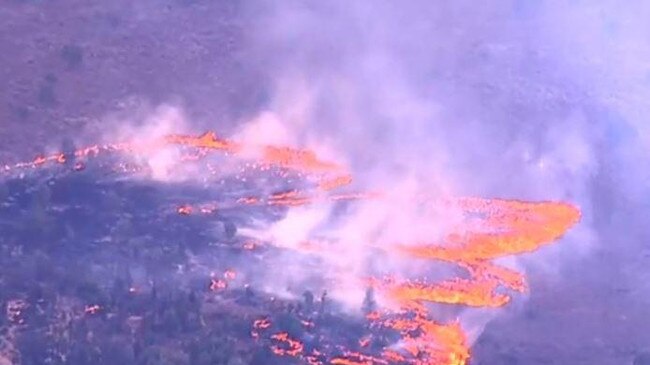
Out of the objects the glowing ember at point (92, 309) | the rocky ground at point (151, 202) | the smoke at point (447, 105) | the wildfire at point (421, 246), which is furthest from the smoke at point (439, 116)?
the glowing ember at point (92, 309)

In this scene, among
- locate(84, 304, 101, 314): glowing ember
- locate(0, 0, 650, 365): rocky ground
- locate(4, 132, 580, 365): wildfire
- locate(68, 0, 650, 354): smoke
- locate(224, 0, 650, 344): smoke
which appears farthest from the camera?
locate(224, 0, 650, 344): smoke

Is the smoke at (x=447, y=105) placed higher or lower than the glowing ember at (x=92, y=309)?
higher

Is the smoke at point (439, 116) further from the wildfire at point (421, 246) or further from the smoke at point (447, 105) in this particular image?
the wildfire at point (421, 246)

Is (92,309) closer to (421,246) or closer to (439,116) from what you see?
(421,246)

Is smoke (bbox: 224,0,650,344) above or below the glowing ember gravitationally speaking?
above

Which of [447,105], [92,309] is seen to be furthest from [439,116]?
[92,309]

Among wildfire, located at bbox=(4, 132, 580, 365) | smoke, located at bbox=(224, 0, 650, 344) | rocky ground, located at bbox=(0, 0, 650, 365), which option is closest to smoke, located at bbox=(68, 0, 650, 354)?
smoke, located at bbox=(224, 0, 650, 344)

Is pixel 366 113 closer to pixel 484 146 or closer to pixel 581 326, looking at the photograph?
pixel 484 146

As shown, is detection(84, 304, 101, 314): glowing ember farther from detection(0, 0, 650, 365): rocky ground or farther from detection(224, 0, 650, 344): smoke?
detection(224, 0, 650, 344): smoke
